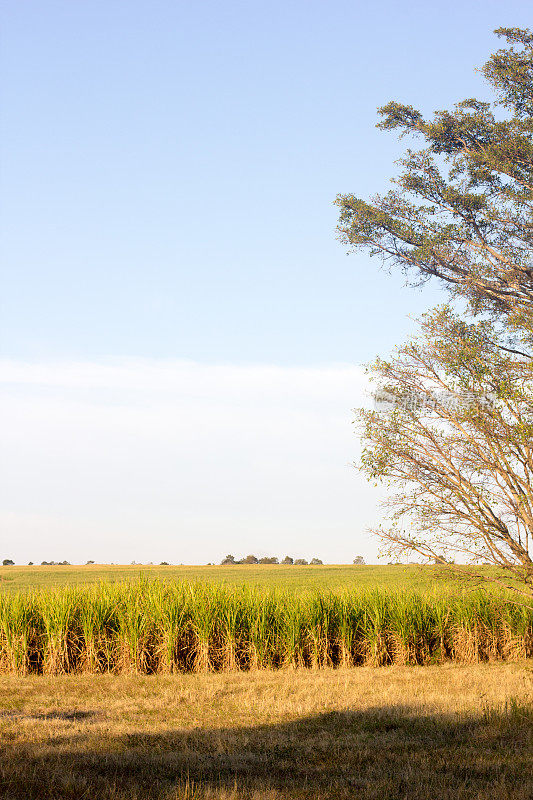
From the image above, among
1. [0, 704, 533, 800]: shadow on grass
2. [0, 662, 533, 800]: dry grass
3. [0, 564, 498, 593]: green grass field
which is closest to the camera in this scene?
[0, 704, 533, 800]: shadow on grass

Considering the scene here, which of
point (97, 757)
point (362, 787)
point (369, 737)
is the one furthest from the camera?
point (369, 737)

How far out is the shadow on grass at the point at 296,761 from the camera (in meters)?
6.93

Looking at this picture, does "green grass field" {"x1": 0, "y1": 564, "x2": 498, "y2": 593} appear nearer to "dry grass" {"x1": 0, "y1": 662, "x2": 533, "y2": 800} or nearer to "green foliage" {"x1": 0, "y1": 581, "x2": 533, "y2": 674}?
"green foliage" {"x1": 0, "y1": 581, "x2": 533, "y2": 674}

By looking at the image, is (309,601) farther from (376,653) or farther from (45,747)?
(45,747)

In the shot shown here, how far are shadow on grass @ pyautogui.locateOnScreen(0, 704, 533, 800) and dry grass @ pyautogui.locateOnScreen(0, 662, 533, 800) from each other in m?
0.02

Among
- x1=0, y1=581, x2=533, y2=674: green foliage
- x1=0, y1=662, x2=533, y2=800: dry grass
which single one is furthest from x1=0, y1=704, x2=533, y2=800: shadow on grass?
x1=0, y1=581, x2=533, y2=674: green foliage

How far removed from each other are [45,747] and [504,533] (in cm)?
988

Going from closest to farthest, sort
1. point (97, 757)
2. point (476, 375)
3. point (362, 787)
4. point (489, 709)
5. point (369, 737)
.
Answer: point (362, 787) < point (97, 757) < point (369, 737) < point (489, 709) < point (476, 375)

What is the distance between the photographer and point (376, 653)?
15234mm

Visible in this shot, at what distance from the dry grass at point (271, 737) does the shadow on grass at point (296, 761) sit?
0.06ft

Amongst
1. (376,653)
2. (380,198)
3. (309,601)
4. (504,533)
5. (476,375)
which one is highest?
(380,198)

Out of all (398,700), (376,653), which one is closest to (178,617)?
(376,653)

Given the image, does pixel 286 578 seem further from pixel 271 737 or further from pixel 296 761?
pixel 296 761

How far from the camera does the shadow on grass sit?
6.93 m
